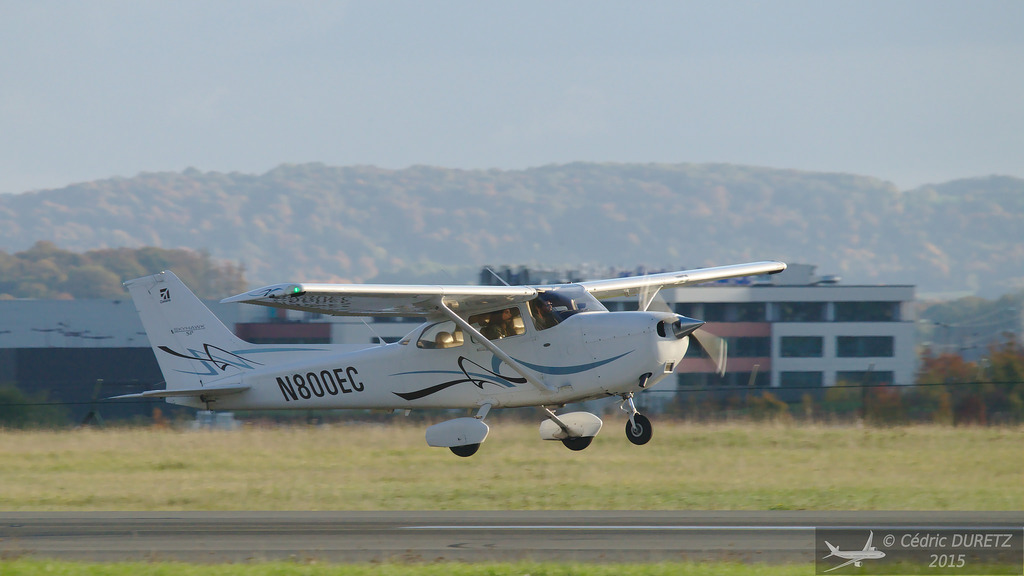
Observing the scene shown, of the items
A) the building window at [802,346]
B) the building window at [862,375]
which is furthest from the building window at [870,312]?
the building window at [862,375]

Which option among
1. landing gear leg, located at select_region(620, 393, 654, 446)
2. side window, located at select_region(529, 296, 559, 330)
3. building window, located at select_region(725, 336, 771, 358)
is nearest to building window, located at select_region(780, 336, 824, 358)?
building window, located at select_region(725, 336, 771, 358)

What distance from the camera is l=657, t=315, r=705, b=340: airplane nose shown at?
49.2 feet

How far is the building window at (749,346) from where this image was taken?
60.1 m

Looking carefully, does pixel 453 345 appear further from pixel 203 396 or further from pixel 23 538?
pixel 23 538

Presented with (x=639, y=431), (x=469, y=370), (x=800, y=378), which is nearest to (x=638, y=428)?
(x=639, y=431)

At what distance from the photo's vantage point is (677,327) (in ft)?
49.3

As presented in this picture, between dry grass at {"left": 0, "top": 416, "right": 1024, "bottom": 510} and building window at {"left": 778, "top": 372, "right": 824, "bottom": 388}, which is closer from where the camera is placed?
dry grass at {"left": 0, "top": 416, "right": 1024, "bottom": 510}

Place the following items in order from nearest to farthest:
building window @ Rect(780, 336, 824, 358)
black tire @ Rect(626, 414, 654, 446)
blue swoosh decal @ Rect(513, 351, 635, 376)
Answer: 1. blue swoosh decal @ Rect(513, 351, 635, 376)
2. black tire @ Rect(626, 414, 654, 446)
3. building window @ Rect(780, 336, 824, 358)

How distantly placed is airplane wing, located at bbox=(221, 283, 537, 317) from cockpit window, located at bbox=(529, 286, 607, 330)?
7.0 inches

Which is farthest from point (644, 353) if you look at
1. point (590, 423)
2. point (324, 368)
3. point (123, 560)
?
point (123, 560)

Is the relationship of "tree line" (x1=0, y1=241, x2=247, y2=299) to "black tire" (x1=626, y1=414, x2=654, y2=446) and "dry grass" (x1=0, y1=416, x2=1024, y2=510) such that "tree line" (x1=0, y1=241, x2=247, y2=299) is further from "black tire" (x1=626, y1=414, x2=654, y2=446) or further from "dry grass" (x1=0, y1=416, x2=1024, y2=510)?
"black tire" (x1=626, y1=414, x2=654, y2=446)

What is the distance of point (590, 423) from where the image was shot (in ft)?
53.8

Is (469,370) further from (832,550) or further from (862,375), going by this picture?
(862,375)

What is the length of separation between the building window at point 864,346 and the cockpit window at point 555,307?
50169mm
